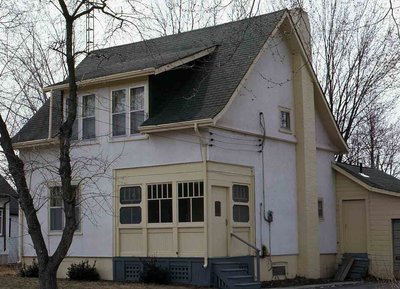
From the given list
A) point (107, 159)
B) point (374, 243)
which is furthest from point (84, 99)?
point (374, 243)

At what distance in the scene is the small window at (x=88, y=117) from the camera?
76.7 ft

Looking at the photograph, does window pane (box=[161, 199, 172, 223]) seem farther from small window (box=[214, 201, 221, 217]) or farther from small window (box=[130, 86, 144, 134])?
small window (box=[130, 86, 144, 134])

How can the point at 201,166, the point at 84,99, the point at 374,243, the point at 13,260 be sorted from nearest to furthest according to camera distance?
the point at 201,166
the point at 84,99
the point at 374,243
the point at 13,260

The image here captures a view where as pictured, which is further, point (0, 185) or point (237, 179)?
point (0, 185)

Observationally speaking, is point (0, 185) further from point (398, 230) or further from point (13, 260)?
point (398, 230)

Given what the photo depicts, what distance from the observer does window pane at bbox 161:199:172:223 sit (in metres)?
21.1

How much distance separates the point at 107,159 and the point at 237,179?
170 inches

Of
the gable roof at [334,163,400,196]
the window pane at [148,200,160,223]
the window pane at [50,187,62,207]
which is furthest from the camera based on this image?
the gable roof at [334,163,400,196]

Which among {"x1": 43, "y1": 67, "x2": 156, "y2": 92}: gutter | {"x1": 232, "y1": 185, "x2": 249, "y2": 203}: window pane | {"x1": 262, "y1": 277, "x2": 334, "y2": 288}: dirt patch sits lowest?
{"x1": 262, "y1": 277, "x2": 334, "y2": 288}: dirt patch

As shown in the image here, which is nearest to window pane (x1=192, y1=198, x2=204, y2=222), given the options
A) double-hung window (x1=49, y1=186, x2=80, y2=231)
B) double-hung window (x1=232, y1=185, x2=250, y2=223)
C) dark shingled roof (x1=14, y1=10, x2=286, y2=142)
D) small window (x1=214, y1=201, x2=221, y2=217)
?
small window (x1=214, y1=201, x2=221, y2=217)

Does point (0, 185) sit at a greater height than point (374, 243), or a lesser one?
greater

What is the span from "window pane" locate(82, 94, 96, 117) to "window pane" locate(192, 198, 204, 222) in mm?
5152

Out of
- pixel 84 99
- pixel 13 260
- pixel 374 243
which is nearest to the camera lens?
pixel 84 99

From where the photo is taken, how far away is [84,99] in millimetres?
23516
